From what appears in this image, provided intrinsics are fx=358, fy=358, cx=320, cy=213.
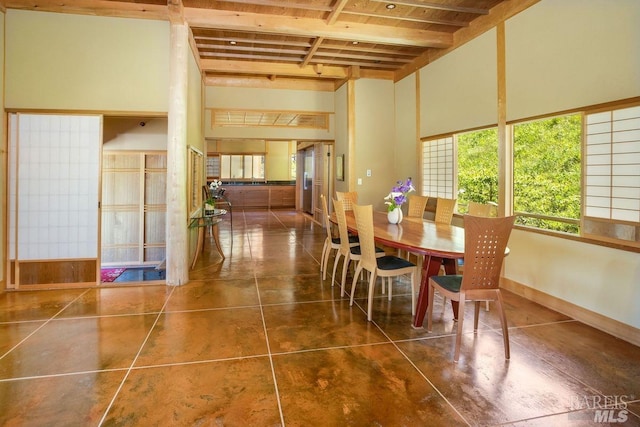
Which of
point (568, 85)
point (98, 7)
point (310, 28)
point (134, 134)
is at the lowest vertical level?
point (134, 134)

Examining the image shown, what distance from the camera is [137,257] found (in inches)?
202

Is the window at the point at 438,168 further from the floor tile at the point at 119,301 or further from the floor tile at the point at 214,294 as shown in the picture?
the floor tile at the point at 119,301

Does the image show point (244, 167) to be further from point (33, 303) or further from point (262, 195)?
point (33, 303)

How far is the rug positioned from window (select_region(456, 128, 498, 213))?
15.4ft

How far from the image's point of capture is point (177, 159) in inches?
154

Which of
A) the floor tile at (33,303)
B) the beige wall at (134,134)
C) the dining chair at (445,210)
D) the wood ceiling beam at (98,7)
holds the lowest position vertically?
the floor tile at (33,303)

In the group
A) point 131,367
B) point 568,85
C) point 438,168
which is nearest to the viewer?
point 131,367

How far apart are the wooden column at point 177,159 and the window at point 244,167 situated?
30.6ft

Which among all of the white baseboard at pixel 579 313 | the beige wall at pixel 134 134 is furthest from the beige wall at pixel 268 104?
the white baseboard at pixel 579 313

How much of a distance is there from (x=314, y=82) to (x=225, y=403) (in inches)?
248

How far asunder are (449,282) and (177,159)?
3020 mm

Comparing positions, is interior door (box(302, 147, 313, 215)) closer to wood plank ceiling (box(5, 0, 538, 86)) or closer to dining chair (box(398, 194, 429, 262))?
wood plank ceiling (box(5, 0, 538, 86))

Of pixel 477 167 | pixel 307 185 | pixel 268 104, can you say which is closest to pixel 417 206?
pixel 477 167

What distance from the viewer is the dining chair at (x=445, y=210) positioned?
421 centimetres
